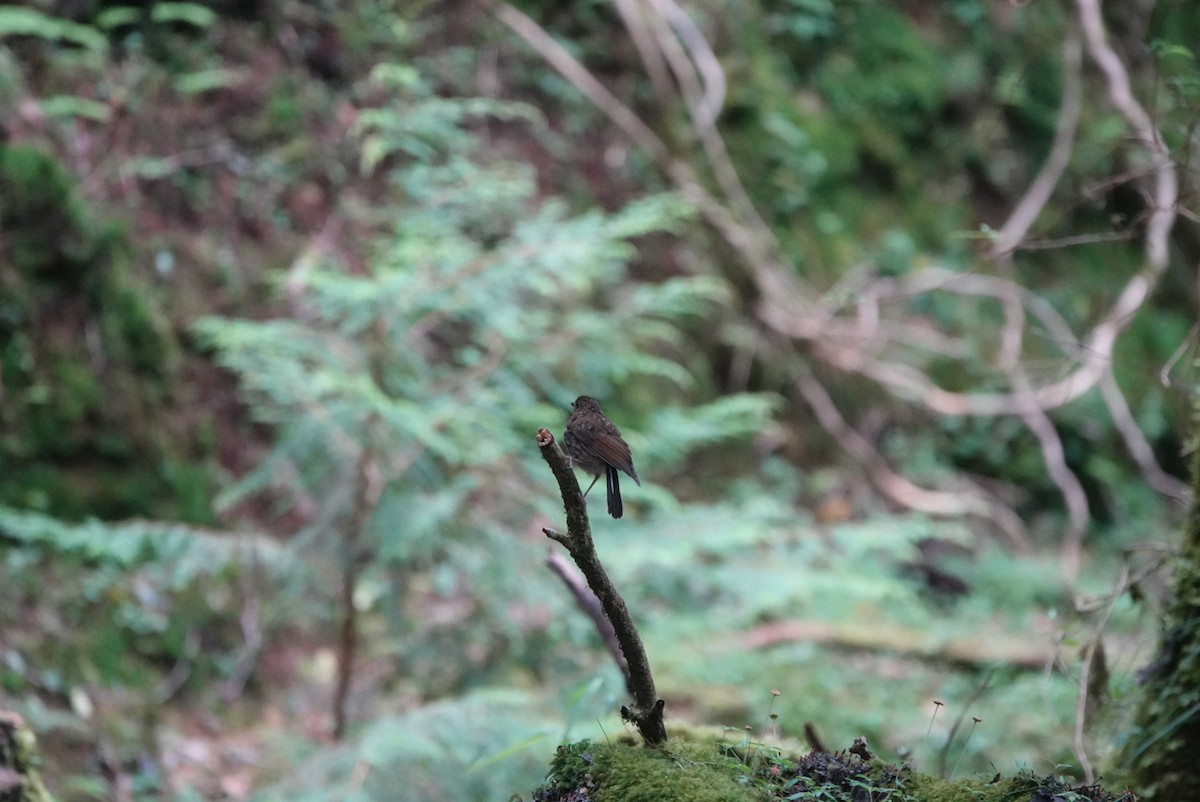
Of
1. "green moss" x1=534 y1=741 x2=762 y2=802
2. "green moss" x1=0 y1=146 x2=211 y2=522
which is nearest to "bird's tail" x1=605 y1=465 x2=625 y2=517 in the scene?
"green moss" x1=534 y1=741 x2=762 y2=802

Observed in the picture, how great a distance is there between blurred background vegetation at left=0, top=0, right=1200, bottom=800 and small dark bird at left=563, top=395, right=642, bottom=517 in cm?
76

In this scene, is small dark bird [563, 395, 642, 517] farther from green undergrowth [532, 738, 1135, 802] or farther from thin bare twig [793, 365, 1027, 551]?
thin bare twig [793, 365, 1027, 551]

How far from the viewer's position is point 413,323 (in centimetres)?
441

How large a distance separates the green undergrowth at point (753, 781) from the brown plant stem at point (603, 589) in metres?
0.07

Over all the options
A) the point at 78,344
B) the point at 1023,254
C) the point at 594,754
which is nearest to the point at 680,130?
the point at 1023,254

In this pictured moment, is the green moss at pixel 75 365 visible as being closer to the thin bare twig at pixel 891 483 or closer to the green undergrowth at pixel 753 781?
the green undergrowth at pixel 753 781

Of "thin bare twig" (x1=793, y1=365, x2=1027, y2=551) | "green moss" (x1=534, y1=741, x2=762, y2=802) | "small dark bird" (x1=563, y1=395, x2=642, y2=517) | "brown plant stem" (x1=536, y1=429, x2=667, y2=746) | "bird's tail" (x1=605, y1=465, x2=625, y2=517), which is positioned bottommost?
"green moss" (x1=534, y1=741, x2=762, y2=802)

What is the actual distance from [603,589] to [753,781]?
498mm

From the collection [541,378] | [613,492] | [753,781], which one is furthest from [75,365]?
[753,781]

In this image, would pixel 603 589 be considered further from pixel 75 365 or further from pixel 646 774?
pixel 75 365

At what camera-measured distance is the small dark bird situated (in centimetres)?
163

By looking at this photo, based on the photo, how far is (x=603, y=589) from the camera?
1.66 meters

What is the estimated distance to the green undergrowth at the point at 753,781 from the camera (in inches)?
64.6

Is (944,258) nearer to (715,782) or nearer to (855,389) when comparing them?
(855,389)
